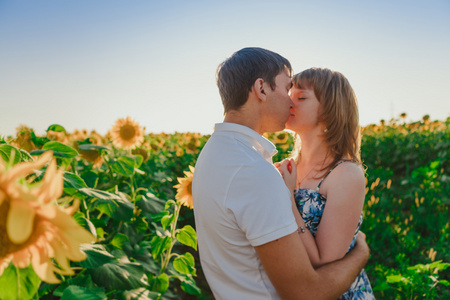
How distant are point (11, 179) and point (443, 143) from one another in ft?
22.6

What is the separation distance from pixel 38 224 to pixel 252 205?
0.78 meters

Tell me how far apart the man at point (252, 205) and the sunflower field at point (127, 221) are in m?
0.46

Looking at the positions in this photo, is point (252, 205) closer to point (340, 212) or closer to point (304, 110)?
point (340, 212)

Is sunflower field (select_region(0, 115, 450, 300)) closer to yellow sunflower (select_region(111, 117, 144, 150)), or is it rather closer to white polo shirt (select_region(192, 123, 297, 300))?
yellow sunflower (select_region(111, 117, 144, 150))

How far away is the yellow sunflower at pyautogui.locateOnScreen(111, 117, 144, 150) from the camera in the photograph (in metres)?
4.42

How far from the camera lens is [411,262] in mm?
3963

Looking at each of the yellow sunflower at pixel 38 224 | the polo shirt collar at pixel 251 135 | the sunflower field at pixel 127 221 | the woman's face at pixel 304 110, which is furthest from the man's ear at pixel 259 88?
the yellow sunflower at pixel 38 224

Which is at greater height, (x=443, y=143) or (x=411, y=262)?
(x=443, y=143)

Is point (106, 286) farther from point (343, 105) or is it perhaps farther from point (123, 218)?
point (343, 105)

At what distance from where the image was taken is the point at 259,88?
1.49 metres

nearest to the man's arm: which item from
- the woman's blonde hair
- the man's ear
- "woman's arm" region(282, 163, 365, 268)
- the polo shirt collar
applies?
"woman's arm" region(282, 163, 365, 268)

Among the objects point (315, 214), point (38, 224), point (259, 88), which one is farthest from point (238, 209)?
point (38, 224)

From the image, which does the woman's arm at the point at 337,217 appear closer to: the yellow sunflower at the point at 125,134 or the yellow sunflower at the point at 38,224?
the yellow sunflower at the point at 38,224

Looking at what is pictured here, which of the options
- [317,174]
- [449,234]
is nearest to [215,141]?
[317,174]
